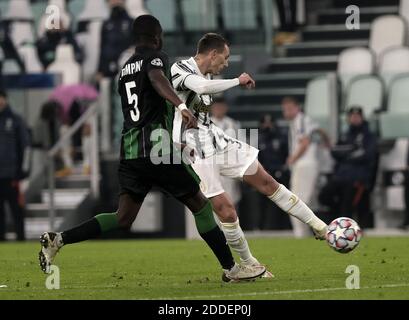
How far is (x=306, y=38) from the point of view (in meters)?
25.3

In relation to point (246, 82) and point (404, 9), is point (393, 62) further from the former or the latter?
point (246, 82)

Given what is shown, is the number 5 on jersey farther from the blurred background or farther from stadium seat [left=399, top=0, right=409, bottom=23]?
stadium seat [left=399, top=0, right=409, bottom=23]

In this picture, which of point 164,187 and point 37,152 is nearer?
point 164,187

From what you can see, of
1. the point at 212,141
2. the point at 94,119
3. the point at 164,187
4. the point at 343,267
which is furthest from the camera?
the point at 94,119

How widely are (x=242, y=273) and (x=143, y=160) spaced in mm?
1244

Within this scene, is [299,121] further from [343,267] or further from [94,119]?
[343,267]

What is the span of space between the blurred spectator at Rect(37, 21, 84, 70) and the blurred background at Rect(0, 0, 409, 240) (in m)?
0.03

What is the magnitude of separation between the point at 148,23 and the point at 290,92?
13.5 meters

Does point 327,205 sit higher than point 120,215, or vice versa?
point 120,215

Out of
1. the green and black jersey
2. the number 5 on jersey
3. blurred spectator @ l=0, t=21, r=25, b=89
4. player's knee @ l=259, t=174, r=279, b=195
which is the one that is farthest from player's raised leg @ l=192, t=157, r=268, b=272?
blurred spectator @ l=0, t=21, r=25, b=89

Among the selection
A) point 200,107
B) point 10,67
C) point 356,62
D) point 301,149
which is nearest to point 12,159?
point 10,67

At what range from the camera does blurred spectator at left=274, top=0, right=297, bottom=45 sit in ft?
82.1
